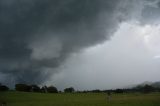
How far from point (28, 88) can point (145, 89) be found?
67676mm

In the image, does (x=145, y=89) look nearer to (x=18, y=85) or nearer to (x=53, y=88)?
(x=53, y=88)

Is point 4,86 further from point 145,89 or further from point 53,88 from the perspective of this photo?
point 145,89

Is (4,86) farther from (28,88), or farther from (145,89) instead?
(145,89)

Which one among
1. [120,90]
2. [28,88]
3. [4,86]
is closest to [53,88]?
[28,88]

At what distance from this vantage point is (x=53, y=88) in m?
199

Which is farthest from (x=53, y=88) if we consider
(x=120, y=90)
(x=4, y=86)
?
(x=120, y=90)

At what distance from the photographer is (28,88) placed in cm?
19700

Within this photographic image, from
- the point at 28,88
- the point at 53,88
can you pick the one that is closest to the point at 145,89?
the point at 53,88

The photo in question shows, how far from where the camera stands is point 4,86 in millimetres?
180750

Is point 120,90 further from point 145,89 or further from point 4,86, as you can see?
point 4,86

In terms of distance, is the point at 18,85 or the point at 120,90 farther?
the point at 18,85

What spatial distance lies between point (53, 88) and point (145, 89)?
179ft

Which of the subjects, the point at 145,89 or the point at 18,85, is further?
the point at 18,85

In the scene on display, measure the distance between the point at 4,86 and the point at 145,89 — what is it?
75.3 metres
